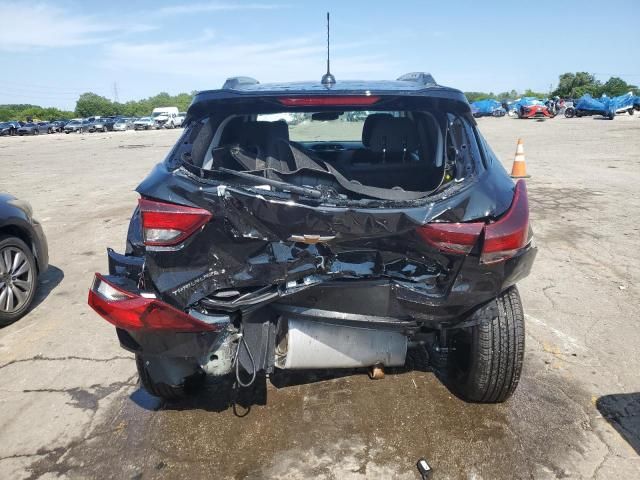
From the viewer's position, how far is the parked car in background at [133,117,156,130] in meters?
49.6

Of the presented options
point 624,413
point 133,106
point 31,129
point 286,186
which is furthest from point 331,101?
point 133,106

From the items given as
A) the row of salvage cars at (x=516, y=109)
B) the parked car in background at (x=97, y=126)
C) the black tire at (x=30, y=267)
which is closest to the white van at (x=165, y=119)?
the parked car in background at (x=97, y=126)

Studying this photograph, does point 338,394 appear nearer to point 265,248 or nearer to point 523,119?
point 265,248

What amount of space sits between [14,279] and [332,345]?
10.4ft

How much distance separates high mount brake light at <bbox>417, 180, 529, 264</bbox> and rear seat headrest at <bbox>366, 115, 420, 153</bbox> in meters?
1.15

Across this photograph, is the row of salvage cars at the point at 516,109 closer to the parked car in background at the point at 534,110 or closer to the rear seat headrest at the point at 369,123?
the parked car in background at the point at 534,110

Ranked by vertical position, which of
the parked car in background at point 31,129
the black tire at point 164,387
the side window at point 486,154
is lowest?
the parked car in background at point 31,129

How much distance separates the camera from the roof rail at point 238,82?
9.47 ft

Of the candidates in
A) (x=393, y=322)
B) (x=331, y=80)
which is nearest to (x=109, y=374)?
(x=393, y=322)

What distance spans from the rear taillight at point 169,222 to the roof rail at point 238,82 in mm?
986

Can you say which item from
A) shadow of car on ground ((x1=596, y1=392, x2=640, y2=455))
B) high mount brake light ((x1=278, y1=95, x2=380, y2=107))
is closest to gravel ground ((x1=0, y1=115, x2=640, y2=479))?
shadow of car on ground ((x1=596, y1=392, x2=640, y2=455))

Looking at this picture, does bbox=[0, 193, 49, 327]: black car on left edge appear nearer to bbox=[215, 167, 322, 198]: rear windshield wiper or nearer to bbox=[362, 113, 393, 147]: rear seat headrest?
bbox=[215, 167, 322, 198]: rear windshield wiper

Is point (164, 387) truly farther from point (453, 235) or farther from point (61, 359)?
point (453, 235)

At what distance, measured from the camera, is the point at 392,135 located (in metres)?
3.12
